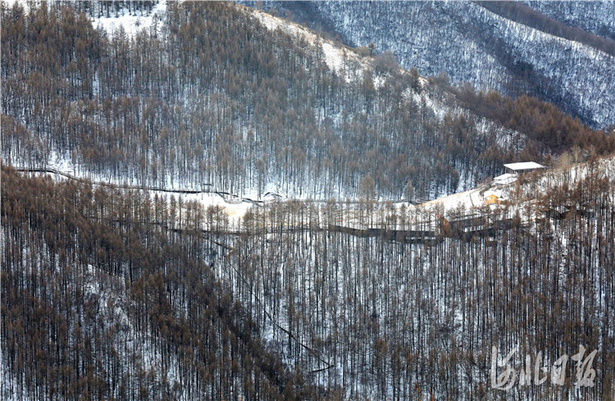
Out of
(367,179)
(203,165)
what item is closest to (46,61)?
(203,165)

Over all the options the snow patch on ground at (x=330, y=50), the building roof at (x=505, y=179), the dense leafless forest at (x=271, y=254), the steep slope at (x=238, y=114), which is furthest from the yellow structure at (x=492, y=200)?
the snow patch on ground at (x=330, y=50)

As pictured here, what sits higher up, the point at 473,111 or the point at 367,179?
the point at 473,111

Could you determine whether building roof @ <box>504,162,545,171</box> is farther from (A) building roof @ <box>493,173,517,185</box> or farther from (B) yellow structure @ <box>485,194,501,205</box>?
(B) yellow structure @ <box>485,194,501,205</box>

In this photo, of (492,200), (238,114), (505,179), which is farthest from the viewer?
(238,114)

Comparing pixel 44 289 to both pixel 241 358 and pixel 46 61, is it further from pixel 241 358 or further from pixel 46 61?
pixel 46 61

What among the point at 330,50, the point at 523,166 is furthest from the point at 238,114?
the point at 523,166

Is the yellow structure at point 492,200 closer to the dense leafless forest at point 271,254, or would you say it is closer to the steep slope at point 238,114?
the dense leafless forest at point 271,254

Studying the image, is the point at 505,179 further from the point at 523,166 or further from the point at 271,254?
the point at 271,254

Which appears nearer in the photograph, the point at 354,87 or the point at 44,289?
the point at 44,289
